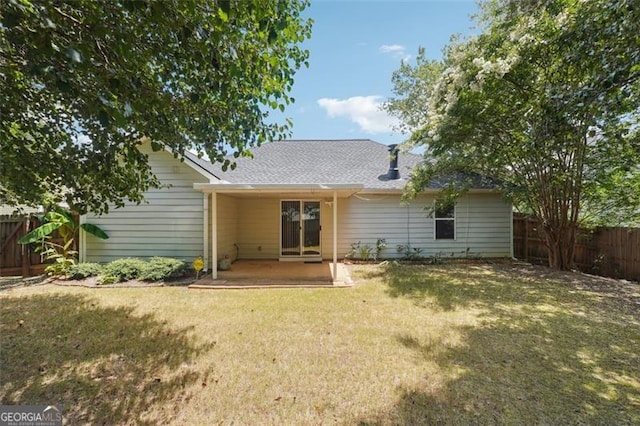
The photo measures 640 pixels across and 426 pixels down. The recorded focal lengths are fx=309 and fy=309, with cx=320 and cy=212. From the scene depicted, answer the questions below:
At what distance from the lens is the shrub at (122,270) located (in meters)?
8.16

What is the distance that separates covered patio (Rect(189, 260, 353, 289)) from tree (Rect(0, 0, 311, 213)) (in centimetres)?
375

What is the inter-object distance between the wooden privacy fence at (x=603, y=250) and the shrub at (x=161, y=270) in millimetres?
11647

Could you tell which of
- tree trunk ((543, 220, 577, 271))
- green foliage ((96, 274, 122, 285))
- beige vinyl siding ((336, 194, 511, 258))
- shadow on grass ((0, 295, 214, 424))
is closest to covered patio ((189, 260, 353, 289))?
beige vinyl siding ((336, 194, 511, 258))

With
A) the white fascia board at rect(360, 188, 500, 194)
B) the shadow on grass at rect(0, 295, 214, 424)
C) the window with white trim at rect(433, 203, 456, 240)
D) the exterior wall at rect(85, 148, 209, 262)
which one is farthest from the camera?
the window with white trim at rect(433, 203, 456, 240)

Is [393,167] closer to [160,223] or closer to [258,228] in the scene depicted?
[258,228]

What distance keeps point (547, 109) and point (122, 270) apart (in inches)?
379

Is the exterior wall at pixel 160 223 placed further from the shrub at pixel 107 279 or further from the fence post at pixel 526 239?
the fence post at pixel 526 239

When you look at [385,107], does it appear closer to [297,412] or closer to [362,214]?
[362,214]

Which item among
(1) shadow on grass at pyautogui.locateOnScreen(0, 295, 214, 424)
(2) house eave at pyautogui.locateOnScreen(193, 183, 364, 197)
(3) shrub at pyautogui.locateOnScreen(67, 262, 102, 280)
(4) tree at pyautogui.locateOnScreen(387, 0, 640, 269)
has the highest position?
(4) tree at pyautogui.locateOnScreen(387, 0, 640, 269)

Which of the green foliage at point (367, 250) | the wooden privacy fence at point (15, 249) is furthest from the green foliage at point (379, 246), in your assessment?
the wooden privacy fence at point (15, 249)

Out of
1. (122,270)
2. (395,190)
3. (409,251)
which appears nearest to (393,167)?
(395,190)

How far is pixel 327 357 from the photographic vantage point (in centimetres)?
396

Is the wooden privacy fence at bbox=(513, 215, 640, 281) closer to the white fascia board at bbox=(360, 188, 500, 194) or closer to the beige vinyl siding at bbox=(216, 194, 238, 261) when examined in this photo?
the white fascia board at bbox=(360, 188, 500, 194)

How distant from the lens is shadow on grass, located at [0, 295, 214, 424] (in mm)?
3041
